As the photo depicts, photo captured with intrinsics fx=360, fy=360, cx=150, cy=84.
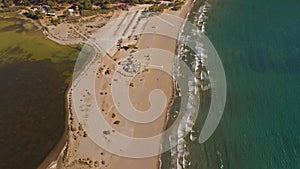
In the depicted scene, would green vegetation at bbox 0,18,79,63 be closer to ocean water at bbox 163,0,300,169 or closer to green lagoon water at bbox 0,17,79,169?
green lagoon water at bbox 0,17,79,169

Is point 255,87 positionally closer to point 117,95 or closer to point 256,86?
point 256,86

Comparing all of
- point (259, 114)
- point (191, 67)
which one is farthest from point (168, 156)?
point (191, 67)

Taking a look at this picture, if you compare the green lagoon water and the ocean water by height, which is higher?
the ocean water

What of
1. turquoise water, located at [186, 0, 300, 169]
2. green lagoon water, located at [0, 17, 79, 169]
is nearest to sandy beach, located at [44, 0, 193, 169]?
green lagoon water, located at [0, 17, 79, 169]

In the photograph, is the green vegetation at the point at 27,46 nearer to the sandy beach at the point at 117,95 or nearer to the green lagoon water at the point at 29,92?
the green lagoon water at the point at 29,92

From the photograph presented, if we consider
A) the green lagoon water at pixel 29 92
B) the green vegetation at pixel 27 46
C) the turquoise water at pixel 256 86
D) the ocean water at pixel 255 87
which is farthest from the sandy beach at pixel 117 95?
the turquoise water at pixel 256 86

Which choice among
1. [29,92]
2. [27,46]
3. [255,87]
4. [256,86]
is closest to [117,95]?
[29,92]

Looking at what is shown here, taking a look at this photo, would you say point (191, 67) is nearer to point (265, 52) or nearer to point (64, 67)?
point (265, 52)
